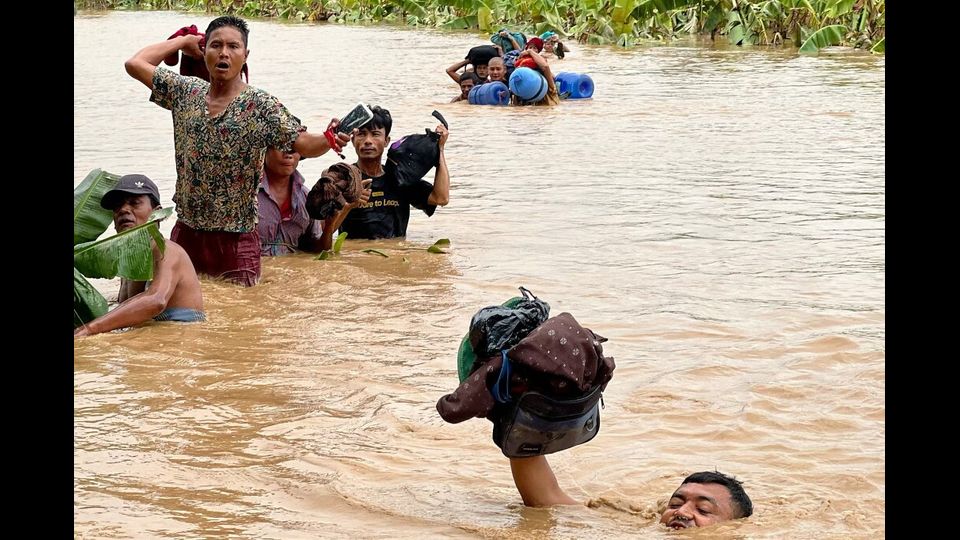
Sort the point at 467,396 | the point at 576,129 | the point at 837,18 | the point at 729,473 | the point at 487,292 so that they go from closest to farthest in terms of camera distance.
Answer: the point at 467,396 < the point at 729,473 < the point at 487,292 < the point at 576,129 < the point at 837,18

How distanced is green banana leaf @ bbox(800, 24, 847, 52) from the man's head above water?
→ 20223mm

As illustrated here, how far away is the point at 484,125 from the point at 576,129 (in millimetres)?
1074

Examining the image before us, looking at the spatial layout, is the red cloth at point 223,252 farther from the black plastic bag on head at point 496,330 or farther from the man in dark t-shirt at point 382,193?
the black plastic bag on head at point 496,330

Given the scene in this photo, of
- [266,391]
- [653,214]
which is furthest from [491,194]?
[266,391]

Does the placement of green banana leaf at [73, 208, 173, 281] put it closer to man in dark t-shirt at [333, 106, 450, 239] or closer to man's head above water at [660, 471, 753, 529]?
man in dark t-shirt at [333, 106, 450, 239]

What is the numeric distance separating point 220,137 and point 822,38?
1833 centimetres

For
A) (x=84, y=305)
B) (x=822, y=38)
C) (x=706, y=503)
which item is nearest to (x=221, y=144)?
(x=84, y=305)

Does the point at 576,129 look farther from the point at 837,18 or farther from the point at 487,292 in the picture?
the point at 837,18

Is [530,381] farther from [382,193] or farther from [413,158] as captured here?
[382,193]

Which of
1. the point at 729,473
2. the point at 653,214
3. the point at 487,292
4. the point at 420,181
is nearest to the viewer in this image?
the point at 729,473

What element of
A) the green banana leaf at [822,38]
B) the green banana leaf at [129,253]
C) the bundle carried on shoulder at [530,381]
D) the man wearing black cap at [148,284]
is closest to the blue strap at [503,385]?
the bundle carried on shoulder at [530,381]

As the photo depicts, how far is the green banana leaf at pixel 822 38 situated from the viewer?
22812mm

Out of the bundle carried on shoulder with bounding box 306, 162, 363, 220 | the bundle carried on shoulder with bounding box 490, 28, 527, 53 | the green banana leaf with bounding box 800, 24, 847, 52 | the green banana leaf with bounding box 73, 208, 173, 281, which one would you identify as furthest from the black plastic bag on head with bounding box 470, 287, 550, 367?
the green banana leaf with bounding box 800, 24, 847, 52

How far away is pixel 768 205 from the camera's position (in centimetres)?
938
